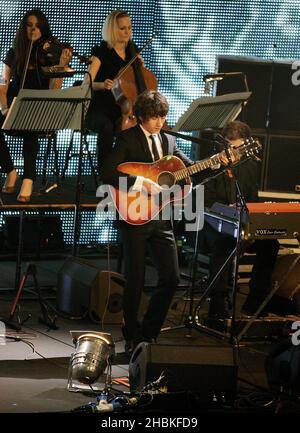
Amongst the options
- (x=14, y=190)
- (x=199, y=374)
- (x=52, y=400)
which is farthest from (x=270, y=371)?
(x=14, y=190)

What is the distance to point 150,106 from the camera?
7.50 meters

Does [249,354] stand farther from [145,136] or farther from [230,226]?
[145,136]

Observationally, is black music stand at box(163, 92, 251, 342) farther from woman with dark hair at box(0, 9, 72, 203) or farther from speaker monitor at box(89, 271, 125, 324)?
woman with dark hair at box(0, 9, 72, 203)

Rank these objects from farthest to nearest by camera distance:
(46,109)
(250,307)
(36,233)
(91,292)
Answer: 1. (36,233)
2. (250,307)
3. (91,292)
4. (46,109)

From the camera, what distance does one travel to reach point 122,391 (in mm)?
6988

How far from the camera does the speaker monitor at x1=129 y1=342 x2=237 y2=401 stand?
21.3 feet

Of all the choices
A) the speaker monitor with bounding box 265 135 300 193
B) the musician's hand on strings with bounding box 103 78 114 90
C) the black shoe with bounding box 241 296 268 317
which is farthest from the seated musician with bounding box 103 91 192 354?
the speaker monitor with bounding box 265 135 300 193

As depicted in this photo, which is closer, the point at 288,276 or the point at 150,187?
the point at 150,187

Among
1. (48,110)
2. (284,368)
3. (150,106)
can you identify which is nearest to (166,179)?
(150,106)

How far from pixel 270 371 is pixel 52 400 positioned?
1400 millimetres

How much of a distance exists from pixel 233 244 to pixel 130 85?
1792mm

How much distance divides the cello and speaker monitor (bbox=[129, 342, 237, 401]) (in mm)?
3264

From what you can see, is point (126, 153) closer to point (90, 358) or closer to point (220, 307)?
point (90, 358)

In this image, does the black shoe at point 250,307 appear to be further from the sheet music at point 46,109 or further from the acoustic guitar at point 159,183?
the sheet music at point 46,109
